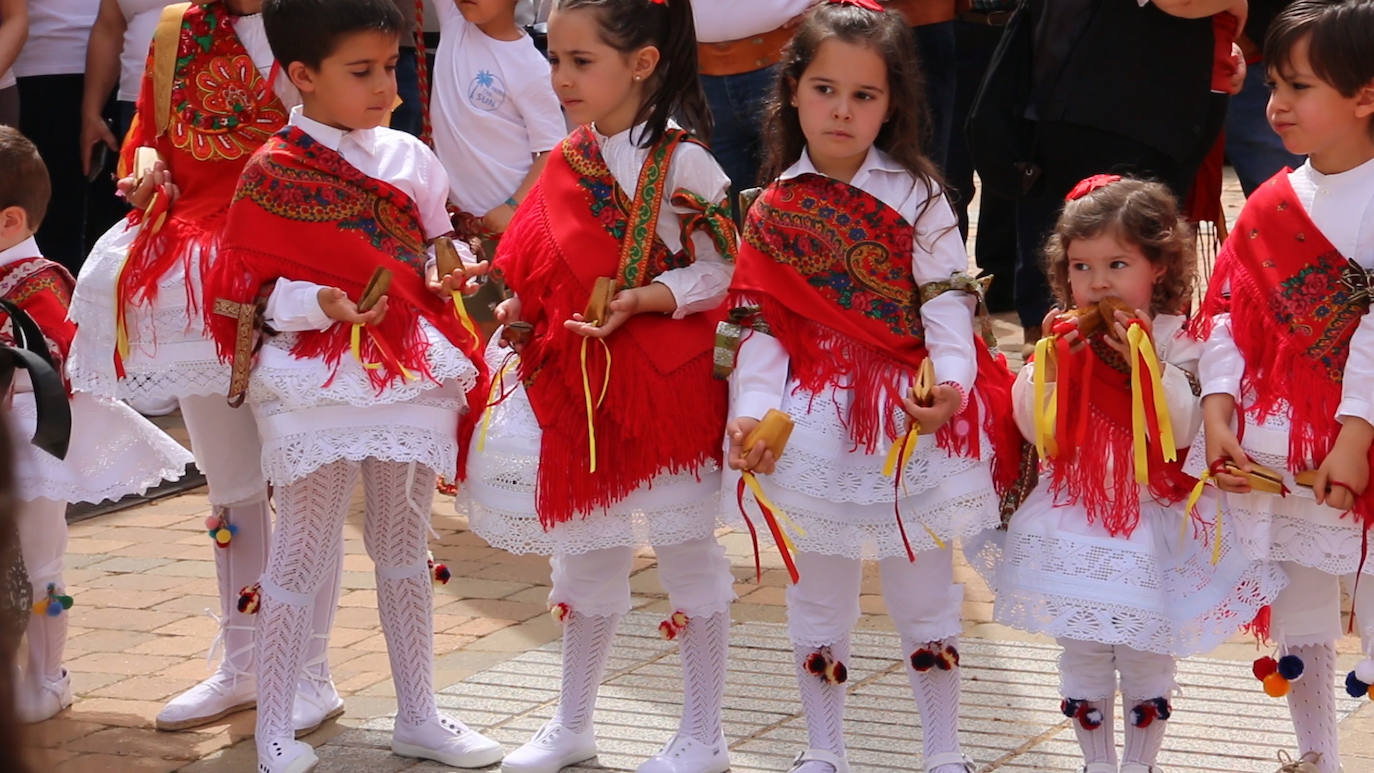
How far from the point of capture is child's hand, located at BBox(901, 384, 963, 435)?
10.1 ft

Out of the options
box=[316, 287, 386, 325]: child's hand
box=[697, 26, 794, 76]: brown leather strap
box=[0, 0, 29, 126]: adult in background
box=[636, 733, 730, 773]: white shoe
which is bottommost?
box=[636, 733, 730, 773]: white shoe

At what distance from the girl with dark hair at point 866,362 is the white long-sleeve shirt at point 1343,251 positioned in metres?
0.42

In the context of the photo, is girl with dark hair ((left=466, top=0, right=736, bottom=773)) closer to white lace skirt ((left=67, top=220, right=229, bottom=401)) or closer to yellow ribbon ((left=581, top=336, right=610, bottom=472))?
yellow ribbon ((left=581, top=336, right=610, bottom=472))

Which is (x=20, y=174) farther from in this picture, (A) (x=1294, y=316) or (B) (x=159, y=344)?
(A) (x=1294, y=316)

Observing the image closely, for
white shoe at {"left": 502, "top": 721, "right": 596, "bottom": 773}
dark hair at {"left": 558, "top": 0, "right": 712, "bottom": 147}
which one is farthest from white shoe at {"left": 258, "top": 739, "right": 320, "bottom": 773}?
dark hair at {"left": 558, "top": 0, "right": 712, "bottom": 147}

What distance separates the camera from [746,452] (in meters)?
3.11

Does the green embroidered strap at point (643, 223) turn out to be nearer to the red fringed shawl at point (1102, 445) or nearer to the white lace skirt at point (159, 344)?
the red fringed shawl at point (1102, 445)

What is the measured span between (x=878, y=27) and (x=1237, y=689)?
1741mm

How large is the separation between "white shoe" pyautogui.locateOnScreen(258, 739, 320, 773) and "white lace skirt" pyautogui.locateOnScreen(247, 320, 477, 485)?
0.55 meters

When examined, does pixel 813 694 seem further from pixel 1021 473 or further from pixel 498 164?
pixel 498 164

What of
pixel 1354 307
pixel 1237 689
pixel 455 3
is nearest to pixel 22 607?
pixel 1354 307

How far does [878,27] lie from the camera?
127 inches

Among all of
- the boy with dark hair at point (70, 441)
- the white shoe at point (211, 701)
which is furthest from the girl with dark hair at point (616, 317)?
the boy with dark hair at point (70, 441)

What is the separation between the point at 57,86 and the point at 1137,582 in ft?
14.5
